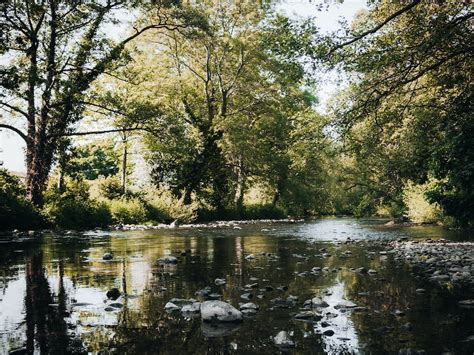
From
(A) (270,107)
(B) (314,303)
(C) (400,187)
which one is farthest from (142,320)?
(C) (400,187)

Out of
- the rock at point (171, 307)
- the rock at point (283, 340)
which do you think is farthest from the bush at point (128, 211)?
the rock at point (283, 340)

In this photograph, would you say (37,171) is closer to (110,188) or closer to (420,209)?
(110,188)

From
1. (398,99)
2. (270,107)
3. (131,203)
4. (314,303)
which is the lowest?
(314,303)

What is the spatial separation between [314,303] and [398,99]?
404 inches

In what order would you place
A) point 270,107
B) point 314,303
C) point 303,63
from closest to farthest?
point 314,303
point 303,63
point 270,107

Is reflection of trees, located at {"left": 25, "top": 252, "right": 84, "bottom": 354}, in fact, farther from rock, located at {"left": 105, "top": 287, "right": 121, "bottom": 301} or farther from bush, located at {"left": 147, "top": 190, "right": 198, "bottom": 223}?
bush, located at {"left": 147, "top": 190, "right": 198, "bottom": 223}

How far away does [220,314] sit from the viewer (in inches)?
184

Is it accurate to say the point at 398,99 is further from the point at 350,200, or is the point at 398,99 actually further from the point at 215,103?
the point at 350,200

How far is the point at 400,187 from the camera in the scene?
40781 mm

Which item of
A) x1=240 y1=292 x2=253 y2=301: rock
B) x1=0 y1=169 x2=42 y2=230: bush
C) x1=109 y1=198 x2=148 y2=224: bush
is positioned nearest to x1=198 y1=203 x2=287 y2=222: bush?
x1=109 y1=198 x2=148 y2=224: bush

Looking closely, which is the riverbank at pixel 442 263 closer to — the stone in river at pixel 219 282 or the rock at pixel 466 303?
the rock at pixel 466 303

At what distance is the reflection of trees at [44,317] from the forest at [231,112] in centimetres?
799

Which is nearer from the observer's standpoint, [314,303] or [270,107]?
[314,303]

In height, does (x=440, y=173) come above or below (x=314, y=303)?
above
